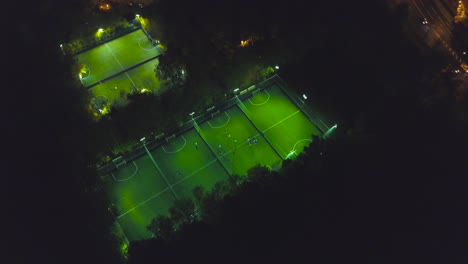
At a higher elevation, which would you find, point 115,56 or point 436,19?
point 115,56

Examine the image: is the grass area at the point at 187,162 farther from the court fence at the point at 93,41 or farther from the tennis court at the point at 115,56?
the court fence at the point at 93,41

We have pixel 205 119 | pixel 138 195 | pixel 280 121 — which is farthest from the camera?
pixel 280 121

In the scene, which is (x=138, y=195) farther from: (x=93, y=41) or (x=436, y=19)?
(x=436, y=19)

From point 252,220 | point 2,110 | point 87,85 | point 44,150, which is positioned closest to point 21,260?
point 44,150

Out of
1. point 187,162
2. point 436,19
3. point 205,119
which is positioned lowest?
point 436,19

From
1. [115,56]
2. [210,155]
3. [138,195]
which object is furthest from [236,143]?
[115,56]

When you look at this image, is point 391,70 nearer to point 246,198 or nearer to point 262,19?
point 262,19

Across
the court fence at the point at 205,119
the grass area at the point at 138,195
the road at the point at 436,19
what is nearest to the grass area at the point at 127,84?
the court fence at the point at 205,119
